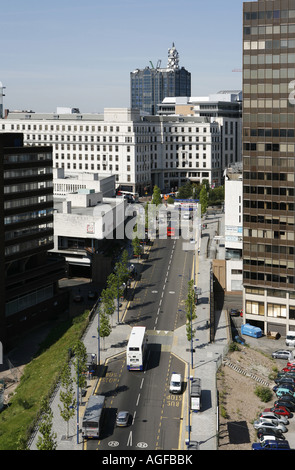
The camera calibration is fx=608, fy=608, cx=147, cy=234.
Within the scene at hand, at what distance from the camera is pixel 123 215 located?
153m

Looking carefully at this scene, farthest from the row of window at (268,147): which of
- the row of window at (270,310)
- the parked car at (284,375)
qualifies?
the parked car at (284,375)

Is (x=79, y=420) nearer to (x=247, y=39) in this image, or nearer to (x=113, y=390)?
(x=113, y=390)

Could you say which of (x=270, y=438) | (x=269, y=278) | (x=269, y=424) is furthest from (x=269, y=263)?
(x=270, y=438)

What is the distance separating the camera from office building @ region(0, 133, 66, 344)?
100688 mm

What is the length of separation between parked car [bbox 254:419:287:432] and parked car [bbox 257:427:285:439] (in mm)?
631

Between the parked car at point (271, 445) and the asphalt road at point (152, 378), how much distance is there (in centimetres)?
862

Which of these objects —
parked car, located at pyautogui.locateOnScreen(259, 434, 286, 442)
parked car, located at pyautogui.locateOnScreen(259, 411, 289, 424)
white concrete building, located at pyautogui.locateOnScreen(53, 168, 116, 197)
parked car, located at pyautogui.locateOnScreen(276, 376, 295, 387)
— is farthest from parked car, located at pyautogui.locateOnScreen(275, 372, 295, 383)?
white concrete building, located at pyautogui.locateOnScreen(53, 168, 116, 197)

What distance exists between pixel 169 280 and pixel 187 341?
29236 mm

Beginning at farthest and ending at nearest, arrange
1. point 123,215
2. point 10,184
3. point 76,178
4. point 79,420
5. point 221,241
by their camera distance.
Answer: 1. point 76,178
2. point 123,215
3. point 221,241
4. point 10,184
5. point 79,420

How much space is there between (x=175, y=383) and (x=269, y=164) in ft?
147

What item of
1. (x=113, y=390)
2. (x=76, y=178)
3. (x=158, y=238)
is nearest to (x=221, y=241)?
(x=158, y=238)

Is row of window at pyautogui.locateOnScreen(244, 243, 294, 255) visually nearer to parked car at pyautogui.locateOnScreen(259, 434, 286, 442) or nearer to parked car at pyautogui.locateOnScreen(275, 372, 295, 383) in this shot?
parked car at pyautogui.locateOnScreen(275, 372, 295, 383)

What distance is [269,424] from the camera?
2830 inches

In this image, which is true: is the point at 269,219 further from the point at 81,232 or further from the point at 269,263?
the point at 81,232
